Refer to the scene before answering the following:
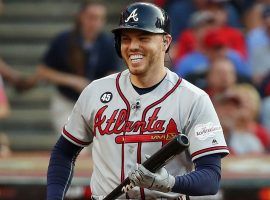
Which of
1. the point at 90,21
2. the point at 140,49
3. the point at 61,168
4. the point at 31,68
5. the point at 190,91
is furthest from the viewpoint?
the point at 31,68

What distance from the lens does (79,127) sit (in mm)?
4719

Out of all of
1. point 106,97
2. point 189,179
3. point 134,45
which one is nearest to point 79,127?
point 106,97

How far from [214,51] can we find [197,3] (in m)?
1.10

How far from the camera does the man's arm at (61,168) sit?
4.70 meters

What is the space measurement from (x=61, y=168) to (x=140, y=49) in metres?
0.79

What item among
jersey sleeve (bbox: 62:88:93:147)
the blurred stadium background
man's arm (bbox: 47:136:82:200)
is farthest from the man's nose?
the blurred stadium background

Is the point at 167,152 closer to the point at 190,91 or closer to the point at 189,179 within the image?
the point at 189,179

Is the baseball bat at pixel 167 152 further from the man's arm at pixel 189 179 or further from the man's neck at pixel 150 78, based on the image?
the man's neck at pixel 150 78

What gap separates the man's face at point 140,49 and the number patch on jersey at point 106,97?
0.25 m

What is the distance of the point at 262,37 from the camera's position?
31.6 feet

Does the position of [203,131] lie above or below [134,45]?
below

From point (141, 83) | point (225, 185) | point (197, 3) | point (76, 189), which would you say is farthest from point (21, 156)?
point (141, 83)

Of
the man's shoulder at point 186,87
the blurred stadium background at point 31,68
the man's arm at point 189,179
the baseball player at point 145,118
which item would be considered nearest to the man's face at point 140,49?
the baseball player at point 145,118

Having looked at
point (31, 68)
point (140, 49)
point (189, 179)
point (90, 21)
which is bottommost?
point (189, 179)
